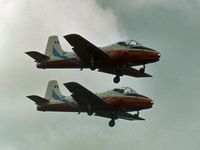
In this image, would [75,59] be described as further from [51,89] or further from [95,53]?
[51,89]

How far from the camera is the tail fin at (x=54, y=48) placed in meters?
68.1

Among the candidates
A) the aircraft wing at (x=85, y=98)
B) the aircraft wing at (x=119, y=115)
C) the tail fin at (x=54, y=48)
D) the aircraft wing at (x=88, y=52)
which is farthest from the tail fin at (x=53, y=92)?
the aircraft wing at (x=88, y=52)

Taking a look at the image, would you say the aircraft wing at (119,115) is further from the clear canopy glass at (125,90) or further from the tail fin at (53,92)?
the tail fin at (53,92)

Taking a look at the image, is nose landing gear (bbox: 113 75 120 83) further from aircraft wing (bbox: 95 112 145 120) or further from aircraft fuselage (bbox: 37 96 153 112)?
aircraft wing (bbox: 95 112 145 120)

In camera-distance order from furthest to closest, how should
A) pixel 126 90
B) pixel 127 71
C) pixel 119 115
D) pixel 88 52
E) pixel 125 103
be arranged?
pixel 119 115, pixel 126 90, pixel 125 103, pixel 127 71, pixel 88 52

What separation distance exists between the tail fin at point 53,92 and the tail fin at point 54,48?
23.4 feet

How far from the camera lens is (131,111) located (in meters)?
69.9

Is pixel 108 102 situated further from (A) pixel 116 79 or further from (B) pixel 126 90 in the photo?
(A) pixel 116 79

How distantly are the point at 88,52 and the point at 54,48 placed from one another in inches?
362

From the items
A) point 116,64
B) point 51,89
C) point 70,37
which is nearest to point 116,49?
point 116,64

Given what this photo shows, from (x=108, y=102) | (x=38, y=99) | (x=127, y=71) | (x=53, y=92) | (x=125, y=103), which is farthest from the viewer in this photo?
(x=53, y=92)

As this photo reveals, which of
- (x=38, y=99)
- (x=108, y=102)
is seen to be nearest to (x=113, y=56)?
(x=108, y=102)

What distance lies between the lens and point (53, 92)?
8075cm

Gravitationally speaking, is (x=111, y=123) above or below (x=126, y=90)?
below
